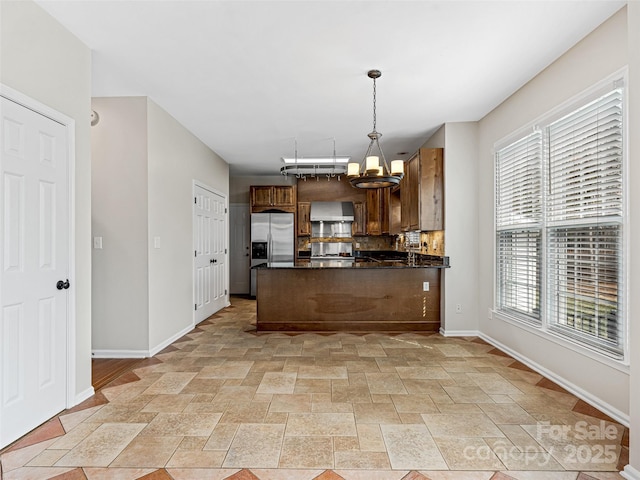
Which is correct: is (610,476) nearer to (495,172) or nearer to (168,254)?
(495,172)

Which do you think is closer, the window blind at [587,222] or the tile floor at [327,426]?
the tile floor at [327,426]

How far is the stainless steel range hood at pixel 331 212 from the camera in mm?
7828

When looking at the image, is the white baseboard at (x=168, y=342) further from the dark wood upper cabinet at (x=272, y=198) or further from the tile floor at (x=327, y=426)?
the dark wood upper cabinet at (x=272, y=198)

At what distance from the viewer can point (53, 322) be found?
99.1 inches

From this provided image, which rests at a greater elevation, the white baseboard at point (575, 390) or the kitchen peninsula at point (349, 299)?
the kitchen peninsula at point (349, 299)

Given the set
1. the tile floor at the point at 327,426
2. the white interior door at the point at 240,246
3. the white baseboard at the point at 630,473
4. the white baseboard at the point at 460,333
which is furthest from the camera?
the white interior door at the point at 240,246

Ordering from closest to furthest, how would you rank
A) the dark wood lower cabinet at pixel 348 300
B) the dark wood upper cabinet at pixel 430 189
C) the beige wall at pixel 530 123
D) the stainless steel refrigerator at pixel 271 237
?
the beige wall at pixel 530 123 < the dark wood upper cabinet at pixel 430 189 < the dark wood lower cabinet at pixel 348 300 < the stainless steel refrigerator at pixel 271 237

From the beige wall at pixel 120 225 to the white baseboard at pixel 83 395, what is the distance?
940mm

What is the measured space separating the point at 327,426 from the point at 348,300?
264cm

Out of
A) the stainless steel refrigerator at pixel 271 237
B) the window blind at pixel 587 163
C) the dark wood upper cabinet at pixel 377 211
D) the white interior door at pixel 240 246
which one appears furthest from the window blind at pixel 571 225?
the white interior door at pixel 240 246

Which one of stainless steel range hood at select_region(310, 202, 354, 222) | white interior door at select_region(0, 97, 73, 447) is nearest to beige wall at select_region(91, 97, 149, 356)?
white interior door at select_region(0, 97, 73, 447)

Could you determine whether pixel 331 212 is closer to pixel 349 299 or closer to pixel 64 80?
pixel 349 299

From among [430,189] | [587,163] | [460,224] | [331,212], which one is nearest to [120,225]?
[430,189]

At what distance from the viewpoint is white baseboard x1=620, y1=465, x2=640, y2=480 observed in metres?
1.82
